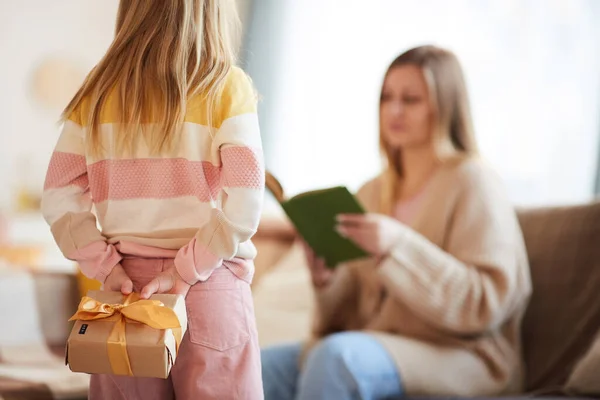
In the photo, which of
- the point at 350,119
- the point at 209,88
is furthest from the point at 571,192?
the point at 209,88

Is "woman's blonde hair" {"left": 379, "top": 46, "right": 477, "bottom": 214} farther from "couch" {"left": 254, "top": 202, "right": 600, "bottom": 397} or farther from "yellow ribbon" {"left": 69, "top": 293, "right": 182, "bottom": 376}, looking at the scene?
"yellow ribbon" {"left": 69, "top": 293, "right": 182, "bottom": 376}

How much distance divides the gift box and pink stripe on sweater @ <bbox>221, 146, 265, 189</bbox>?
0.13 m

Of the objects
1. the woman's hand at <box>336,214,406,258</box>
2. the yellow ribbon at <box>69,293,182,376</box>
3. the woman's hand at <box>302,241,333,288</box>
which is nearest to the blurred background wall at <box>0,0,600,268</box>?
the woman's hand at <box>302,241,333,288</box>

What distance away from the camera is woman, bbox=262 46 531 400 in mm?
1474

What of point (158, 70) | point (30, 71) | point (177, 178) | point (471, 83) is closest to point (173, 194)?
point (177, 178)

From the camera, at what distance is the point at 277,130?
3.29m

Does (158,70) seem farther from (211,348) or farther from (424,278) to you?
(424,278)

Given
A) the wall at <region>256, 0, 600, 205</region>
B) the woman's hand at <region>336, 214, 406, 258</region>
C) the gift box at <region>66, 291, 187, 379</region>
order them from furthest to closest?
the wall at <region>256, 0, 600, 205</region>, the woman's hand at <region>336, 214, 406, 258</region>, the gift box at <region>66, 291, 187, 379</region>

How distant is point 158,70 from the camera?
781 millimetres

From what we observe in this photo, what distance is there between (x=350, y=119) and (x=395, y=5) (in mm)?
486

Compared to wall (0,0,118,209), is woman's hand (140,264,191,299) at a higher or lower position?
higher

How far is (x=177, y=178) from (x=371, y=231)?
0.74 metres

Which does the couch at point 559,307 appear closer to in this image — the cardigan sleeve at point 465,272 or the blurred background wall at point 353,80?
the cardigan sleeve at point 465,272

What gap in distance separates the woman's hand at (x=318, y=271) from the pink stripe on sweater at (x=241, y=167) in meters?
0.90
